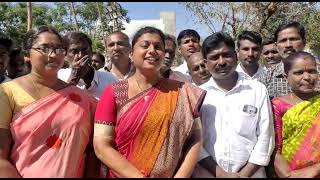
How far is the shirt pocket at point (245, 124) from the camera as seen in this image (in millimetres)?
3146

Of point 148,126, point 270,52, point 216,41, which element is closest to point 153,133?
point 148,126

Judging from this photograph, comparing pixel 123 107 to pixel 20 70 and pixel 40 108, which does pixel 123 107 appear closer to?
pixel 40 108

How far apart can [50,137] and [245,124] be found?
1.32 m

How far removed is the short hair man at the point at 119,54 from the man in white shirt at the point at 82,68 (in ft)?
1.51

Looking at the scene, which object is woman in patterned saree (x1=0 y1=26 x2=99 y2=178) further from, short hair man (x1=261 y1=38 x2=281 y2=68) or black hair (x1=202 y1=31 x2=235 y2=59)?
short hair man (x1=261 y1=38 x2=281 y2=68)

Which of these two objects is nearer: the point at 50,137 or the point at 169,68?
the point at 50,137

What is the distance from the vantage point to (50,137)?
2.91m

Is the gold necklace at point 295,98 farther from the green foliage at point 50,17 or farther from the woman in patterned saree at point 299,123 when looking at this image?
the green foliage at point 50,17

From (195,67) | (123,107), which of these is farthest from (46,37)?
(195,67)

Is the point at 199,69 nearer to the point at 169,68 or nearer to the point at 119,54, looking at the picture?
the point at 169,68

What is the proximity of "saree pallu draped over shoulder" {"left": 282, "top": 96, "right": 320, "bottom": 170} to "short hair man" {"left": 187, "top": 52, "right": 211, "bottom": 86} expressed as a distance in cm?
120

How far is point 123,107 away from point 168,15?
32.6 meters

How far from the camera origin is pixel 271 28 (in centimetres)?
1691

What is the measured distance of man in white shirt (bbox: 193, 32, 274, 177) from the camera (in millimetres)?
3143
